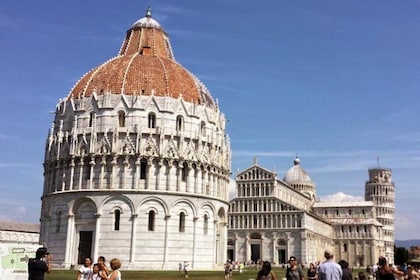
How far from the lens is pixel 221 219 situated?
60.0m

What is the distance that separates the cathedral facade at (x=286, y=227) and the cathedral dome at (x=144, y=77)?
1991 inches

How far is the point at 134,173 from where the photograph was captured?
2048 inches

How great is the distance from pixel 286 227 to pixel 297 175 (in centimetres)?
4028

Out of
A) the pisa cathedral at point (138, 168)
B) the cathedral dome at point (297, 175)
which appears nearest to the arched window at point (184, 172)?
the pisa cathedral at point (138, 168)

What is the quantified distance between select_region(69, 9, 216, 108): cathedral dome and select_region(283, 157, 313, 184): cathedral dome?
85.8 metres

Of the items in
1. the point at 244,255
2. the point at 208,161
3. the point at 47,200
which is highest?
the point at 208,161

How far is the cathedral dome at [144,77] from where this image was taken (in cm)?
5591

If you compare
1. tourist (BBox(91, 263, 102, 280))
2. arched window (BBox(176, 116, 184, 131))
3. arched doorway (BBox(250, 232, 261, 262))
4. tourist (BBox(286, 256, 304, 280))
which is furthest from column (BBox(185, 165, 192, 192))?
arched doorway (BBox(250, 232, 261, 262))

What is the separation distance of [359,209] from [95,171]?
104 m

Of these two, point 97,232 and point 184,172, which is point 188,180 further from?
point 97,232

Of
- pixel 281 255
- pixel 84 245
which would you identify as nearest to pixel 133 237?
pixel 84 245

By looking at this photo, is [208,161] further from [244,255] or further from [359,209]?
[359,209]

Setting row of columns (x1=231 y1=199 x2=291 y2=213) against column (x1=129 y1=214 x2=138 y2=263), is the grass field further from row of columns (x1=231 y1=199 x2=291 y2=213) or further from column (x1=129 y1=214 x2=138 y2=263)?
row of columns (x1=231 y1=199 x2=291 y2=213)

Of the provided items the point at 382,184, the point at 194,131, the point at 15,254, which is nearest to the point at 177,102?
the point at 194,131
